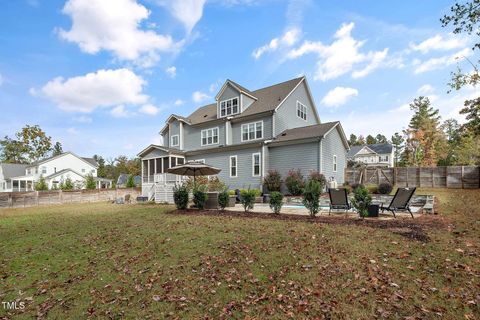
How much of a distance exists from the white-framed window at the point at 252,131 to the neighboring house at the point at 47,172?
3943 cm

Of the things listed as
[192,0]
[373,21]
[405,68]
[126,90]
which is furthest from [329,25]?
[126,90]

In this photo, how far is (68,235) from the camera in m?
9.26

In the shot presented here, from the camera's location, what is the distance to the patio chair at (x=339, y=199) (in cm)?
1012

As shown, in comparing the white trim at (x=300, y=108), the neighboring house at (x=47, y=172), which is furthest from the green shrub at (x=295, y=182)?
the neighboring house at (x=47, y=172)

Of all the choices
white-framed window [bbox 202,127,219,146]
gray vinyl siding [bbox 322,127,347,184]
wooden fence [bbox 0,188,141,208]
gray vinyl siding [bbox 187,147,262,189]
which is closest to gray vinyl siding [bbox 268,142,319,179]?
gray vinyl siding [bbox 322,127,347,184]

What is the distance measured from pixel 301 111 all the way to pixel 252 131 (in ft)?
20.1

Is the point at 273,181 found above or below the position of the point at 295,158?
below

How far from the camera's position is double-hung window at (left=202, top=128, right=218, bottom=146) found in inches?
1063

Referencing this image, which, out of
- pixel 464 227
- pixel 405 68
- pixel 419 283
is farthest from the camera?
pixel 405 68

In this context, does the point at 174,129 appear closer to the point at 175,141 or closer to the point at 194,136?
the point at 175,141

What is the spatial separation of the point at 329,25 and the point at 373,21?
7.51 ft

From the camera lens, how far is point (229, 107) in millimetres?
26703

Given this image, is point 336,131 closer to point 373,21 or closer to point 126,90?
point 373,21

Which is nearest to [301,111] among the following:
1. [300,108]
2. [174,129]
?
[300,108]
